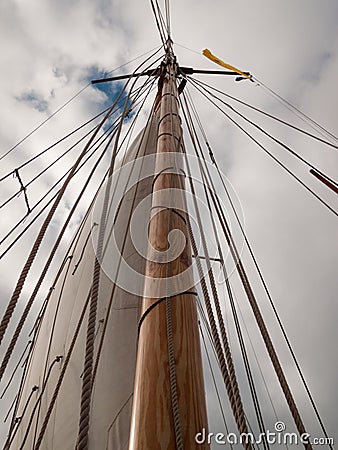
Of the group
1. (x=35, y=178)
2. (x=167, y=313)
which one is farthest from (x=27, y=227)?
(x=167, y=313)

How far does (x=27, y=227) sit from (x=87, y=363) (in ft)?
7.13

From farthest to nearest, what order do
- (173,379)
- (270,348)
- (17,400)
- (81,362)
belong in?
(17,400), (81,362), (270,348), (173,379)

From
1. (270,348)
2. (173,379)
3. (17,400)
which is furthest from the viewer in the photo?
(17,400)

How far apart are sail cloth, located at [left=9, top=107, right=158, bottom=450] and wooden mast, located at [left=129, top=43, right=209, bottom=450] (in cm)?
66

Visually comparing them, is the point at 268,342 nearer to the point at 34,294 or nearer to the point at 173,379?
the point at 173,379

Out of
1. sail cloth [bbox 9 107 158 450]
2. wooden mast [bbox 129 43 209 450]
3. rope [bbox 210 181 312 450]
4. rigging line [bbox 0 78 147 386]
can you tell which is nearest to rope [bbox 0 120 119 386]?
rigging line [bbox 0 78 147 386]

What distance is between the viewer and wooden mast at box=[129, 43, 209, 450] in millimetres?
865

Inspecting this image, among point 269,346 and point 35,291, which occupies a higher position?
point 35,291

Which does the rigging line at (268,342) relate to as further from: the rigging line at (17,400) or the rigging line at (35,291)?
the rigging line at (17,400)

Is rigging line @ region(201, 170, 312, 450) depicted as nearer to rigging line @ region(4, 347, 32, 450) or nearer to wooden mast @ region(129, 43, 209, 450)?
wooden mast @ region(129, 43, 209, 450)

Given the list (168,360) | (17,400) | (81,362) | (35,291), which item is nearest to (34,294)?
(35,291)

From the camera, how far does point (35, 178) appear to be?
3.21 m

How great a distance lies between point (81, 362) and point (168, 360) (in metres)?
1.20

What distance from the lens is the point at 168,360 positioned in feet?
3.34
